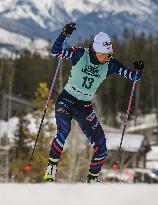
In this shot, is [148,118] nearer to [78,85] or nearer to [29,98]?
[29,98]

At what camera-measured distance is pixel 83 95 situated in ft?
23.7

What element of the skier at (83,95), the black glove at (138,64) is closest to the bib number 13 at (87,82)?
the skier at (83,95)

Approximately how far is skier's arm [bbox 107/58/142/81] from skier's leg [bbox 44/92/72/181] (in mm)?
736

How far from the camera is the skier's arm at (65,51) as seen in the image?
707cm

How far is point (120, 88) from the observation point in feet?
304

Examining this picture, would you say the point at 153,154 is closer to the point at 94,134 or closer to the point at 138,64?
the point at 138,64

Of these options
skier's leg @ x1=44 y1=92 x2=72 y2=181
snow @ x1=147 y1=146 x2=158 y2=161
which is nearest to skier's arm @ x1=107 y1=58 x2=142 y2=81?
skier's leg @ x1=44 y1=92 x2=72 y2=181

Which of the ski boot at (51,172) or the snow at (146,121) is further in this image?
the snow at (146,121)

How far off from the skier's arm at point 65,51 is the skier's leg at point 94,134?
637 millimetres

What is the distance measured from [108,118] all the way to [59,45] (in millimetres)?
88544
